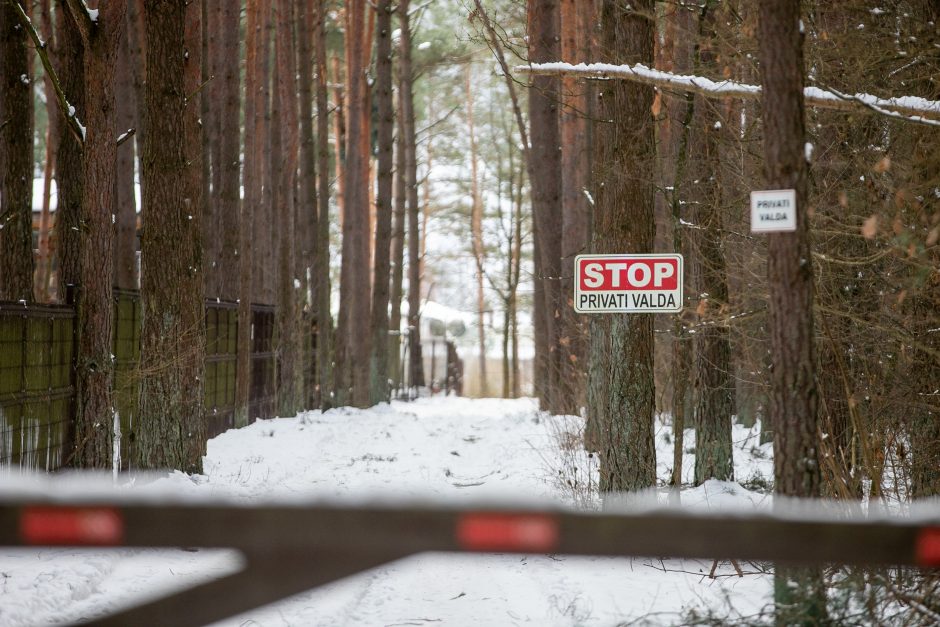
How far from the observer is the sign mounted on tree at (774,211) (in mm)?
5719

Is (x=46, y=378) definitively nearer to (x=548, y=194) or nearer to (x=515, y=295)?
(x=548, y=194)

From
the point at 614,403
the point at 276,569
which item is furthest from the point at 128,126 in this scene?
the point at 276,569

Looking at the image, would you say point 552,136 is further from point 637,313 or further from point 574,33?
point 637,313

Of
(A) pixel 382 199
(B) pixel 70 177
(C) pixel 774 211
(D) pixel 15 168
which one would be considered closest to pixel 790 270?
(C) pixel 774 211

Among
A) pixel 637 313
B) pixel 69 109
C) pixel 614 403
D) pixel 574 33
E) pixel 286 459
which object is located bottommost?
pixel 286 459

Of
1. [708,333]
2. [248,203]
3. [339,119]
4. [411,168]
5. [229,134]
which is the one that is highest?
[339,119]

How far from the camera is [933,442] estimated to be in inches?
306

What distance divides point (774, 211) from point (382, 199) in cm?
1980

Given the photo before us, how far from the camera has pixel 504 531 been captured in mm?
3062

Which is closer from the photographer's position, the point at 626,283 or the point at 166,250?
the point at 626,283

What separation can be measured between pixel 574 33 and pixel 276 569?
777 inches

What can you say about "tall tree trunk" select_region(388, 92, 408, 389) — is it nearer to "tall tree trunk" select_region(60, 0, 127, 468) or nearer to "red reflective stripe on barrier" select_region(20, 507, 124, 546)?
"tall tree trunk" select_region(60, 0, 127, 468)

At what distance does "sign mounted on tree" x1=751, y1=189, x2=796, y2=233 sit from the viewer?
225 inches

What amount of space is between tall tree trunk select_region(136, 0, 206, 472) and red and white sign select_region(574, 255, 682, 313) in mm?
4670
